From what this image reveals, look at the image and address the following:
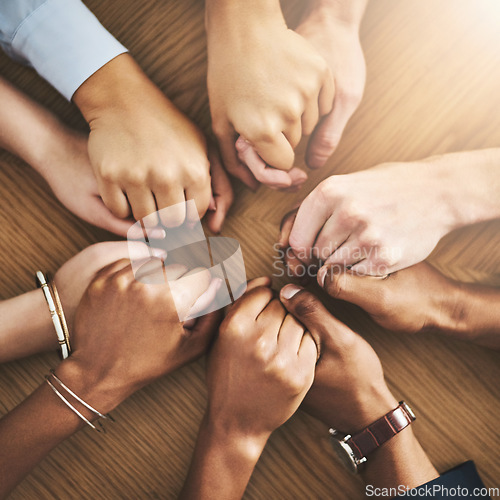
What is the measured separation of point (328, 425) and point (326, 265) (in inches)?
6.2

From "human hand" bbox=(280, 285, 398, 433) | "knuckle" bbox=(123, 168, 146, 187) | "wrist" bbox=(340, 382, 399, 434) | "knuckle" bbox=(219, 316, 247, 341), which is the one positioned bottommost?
"wrist" bbox=(340, 382, 399, 434)

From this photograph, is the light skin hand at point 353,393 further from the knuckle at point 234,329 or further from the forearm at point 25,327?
the forearm at point 25,327

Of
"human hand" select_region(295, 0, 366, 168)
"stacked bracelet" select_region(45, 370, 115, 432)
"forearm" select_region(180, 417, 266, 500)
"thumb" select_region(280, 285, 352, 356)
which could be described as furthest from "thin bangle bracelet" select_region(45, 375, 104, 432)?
"human hand" select_region(295, 0, 366, 168)

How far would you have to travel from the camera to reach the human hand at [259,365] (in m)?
0.32

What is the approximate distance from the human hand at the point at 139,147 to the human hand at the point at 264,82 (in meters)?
0.04

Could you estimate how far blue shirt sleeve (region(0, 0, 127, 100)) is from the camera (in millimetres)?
319

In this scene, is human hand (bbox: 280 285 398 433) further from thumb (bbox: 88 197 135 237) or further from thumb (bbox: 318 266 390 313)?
thumb (bbox: 88 197 135 237)

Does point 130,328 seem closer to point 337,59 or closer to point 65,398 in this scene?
point 65,398

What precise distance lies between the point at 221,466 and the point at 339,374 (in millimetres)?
136

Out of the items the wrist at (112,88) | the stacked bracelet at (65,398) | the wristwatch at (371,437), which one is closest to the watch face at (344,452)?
the wristwatch at (371,437)

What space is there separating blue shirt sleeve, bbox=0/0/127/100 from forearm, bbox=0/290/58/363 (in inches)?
7.9

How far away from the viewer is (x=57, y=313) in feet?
1.08

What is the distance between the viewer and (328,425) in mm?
347

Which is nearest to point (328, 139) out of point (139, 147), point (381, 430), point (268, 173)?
point (268, 173)
